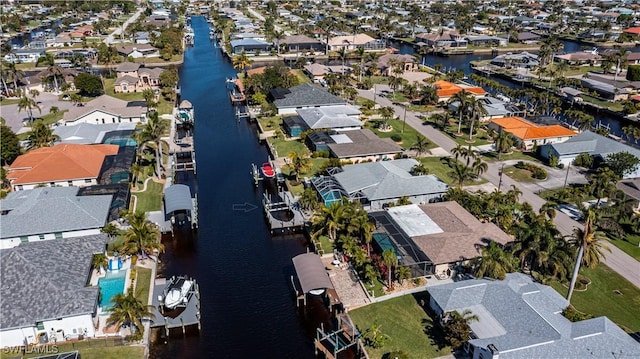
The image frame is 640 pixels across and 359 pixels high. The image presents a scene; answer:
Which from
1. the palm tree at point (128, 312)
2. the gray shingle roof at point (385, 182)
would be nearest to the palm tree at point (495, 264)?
the gray shingle roof at point (385, 182)

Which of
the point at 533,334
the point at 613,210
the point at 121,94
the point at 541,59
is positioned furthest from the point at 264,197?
the point at 541,59

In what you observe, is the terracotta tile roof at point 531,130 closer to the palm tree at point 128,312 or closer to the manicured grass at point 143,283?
the manicured grass at point 143,283

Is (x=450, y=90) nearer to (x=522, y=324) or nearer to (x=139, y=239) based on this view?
(x=522, y=324)

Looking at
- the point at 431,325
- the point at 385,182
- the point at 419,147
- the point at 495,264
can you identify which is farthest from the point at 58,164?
the point at 495,264

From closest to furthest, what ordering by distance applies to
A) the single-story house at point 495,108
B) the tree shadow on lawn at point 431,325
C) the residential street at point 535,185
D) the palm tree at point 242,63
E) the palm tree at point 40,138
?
the tree shadow on lawn at point 431,325 < the residential street at point 535,185 < the palm tree at point 40,138 < the single-story house at point 495,108 < the palm tree at point 242,63

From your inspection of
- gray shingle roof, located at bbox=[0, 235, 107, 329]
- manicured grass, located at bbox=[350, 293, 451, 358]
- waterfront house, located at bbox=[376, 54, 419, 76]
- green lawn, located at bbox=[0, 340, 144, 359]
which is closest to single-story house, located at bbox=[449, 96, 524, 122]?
waterfront house, located at bbox=[376, 54, 419, 76]

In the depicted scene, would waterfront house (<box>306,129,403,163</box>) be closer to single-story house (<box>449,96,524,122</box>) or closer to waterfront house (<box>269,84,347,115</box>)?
waterfront house (<box>269,84,347,115</box>)

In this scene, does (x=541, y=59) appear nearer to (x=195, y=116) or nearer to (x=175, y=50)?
(x=195, y=116)
